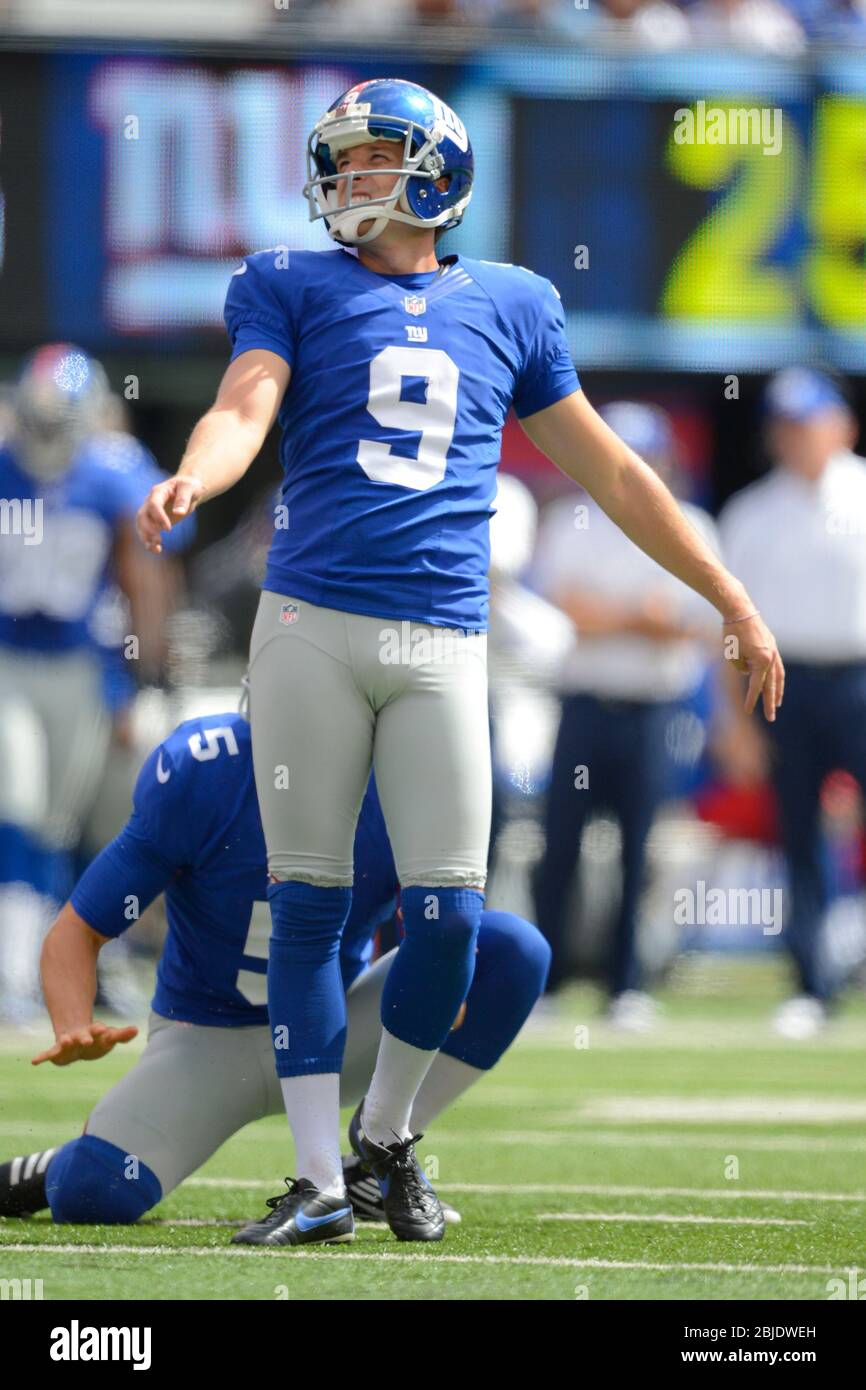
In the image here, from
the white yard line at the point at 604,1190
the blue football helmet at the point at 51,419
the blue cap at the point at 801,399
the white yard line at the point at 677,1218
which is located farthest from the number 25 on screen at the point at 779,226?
the white yard line at the point at 677,1218

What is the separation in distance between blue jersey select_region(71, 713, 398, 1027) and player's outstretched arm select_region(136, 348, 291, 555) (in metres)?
0.59

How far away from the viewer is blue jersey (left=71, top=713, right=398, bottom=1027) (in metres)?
3.77

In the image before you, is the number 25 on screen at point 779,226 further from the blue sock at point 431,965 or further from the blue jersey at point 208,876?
the blue sock at point 431,965

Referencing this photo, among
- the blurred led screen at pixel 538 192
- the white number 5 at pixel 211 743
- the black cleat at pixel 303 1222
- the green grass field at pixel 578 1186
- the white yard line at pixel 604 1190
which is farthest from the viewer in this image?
the blurred led screen at pixel 538 192

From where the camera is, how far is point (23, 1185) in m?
3.84

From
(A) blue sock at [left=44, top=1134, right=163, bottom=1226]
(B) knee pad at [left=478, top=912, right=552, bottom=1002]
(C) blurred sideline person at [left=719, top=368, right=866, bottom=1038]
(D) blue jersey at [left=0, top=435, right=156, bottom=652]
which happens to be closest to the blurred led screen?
(C) blurred sideline person at [left=719, top=368, right=866, bottom=1038]

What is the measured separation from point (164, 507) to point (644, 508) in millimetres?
947

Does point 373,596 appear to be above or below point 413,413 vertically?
below

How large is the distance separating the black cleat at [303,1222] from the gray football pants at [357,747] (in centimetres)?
44

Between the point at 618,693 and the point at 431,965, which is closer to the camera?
the point at 431,965

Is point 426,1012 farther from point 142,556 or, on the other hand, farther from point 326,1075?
point 142,556

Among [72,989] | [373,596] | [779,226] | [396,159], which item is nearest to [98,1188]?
[72,989]

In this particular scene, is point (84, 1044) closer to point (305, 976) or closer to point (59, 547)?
point (305, 976)

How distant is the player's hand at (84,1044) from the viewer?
11.3ft
